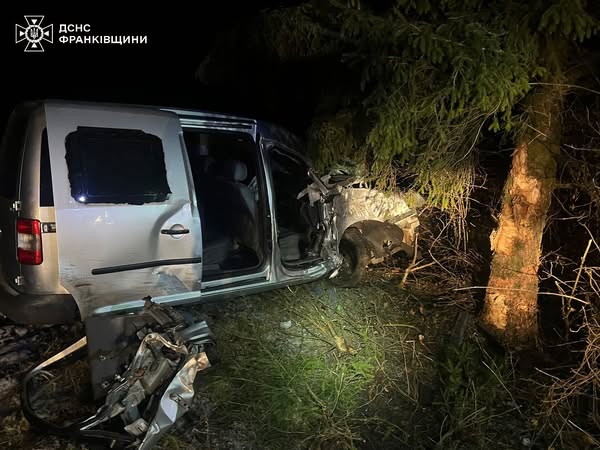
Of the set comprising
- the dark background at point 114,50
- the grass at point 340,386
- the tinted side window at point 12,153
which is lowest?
the grass at point 340,386

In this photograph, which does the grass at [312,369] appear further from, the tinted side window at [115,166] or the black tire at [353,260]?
the tinted side window at [115,166]

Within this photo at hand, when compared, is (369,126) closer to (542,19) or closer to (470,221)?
(542,19)

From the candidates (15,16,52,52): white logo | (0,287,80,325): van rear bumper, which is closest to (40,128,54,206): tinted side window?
(0,287,80,325): van rear bumper

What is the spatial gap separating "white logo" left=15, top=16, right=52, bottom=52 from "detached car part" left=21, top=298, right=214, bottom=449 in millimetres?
11016

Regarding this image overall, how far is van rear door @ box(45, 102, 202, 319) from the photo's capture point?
10.6 ft

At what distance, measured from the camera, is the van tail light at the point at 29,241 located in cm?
317

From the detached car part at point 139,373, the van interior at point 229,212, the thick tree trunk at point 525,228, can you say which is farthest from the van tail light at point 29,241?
the thick tree trunk at point 525,228

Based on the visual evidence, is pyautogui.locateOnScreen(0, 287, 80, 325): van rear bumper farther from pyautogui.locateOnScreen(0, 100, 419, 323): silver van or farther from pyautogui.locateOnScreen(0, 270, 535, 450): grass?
pyautogui.locateOnScreen(0, 270, 535, 450): grass

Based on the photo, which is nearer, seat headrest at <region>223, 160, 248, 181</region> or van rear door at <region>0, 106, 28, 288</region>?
van rear door at <region>0, 106, 28, 288</region>

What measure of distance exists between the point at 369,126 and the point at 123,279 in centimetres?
246

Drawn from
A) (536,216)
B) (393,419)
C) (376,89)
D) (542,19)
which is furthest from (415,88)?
(393,419)

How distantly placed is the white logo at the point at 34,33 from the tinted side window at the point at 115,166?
10.2m

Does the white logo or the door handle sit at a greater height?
the white logo

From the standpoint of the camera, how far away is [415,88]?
12.5 ft
